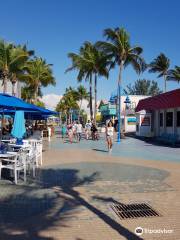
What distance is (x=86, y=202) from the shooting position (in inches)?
316

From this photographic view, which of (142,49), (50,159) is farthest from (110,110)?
(50,159)

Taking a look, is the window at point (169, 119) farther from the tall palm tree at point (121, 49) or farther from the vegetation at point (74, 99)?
the vegetation at point (74, 99)

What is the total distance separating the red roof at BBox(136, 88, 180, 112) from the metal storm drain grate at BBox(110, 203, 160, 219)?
1845 cm

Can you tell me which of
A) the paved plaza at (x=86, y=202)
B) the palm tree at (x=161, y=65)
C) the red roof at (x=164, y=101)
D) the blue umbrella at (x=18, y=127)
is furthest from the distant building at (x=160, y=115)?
the palm tree at (x=161, y=65)

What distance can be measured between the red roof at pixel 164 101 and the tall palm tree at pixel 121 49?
10.5ft

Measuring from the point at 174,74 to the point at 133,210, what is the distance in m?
59.6

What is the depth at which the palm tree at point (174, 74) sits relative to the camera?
64.2m

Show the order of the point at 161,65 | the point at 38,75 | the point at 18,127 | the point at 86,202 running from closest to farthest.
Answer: the point at 86,202 < the point at 18,127 < the point at 38,75 < the point at 161,65

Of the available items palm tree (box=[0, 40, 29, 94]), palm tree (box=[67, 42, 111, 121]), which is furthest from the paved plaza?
palm tree (box=[67, 42, 111, 121])

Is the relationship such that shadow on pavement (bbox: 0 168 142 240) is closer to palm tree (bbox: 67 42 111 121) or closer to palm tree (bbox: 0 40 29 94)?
palm tree (bbox: 0 40 29 94)

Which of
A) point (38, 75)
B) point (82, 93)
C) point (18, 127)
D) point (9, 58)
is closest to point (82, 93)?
point (82, 93)

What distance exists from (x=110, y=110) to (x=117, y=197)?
50137mm

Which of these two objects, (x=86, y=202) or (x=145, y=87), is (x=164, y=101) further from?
(x=145, y=87)

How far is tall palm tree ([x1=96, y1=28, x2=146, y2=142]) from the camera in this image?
108 ft
